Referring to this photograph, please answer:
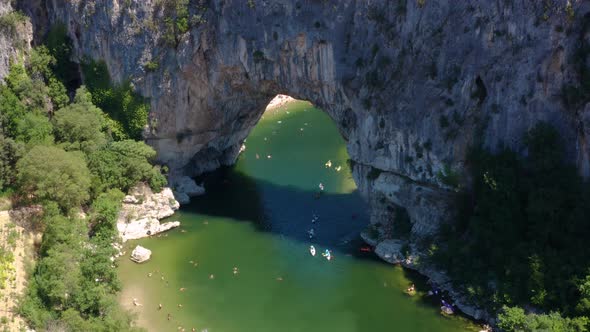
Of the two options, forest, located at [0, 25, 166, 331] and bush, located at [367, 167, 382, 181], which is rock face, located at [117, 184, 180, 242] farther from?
bush, located at [367, 167, 382, 181]

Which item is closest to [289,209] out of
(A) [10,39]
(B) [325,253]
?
(B) [325,253]

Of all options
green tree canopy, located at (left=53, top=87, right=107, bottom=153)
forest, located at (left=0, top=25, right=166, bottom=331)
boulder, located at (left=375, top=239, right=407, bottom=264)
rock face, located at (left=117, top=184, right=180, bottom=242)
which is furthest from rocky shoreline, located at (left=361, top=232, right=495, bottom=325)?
green tree canopy, located at (left=53, top=87, right=107, bottom=153)

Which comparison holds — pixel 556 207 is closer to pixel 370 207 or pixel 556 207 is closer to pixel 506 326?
pixel 506 326

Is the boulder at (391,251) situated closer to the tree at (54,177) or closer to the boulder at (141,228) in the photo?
the boulder at (141,228)

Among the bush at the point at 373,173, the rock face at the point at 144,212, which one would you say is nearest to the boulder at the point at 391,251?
the bush at the point at 373,173

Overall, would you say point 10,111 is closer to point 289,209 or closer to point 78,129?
point 78,129

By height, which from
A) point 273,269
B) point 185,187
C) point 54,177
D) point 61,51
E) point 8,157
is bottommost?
point 273,269
